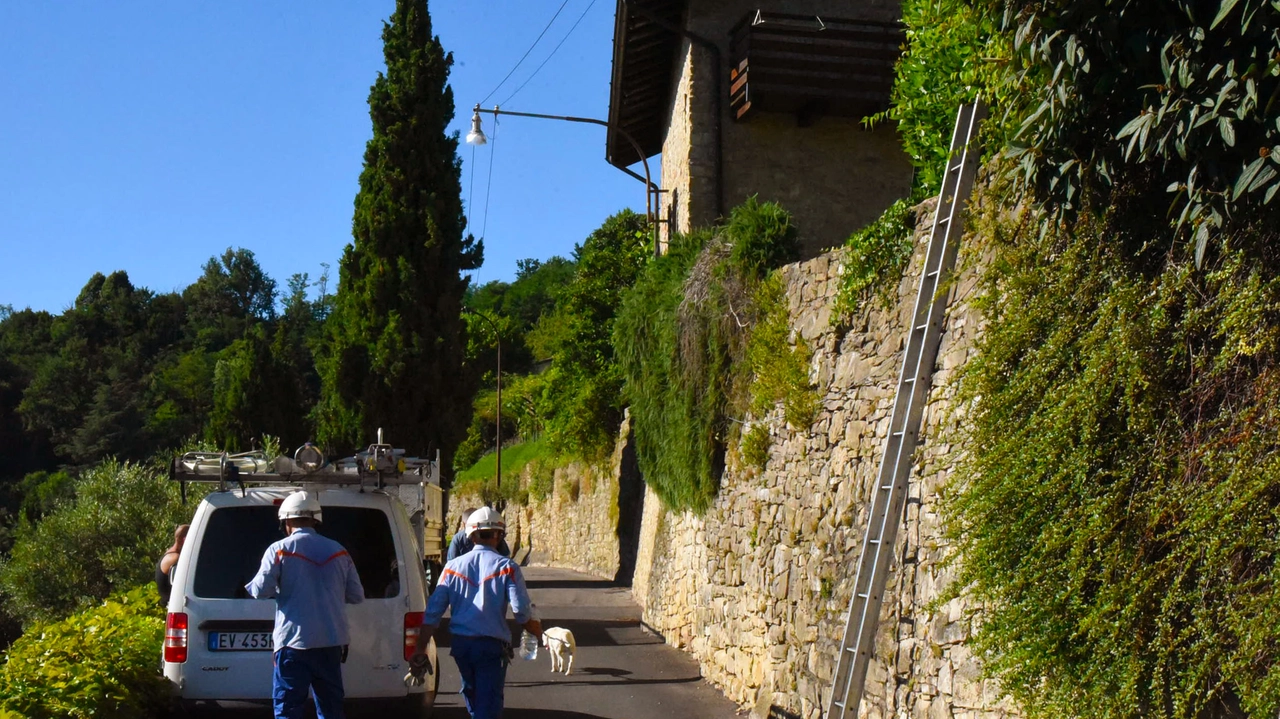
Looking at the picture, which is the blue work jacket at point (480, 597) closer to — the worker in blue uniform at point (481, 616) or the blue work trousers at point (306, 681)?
the worker in blue uniform at point (481, 616)

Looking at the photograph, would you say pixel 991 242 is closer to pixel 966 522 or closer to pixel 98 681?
pixel 966 522

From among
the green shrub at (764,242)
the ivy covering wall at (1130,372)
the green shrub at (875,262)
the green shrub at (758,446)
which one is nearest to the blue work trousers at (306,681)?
the ivy covering wall at (1130,372)

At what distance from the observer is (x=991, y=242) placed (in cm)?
714

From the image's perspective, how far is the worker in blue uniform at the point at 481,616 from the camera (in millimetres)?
7504

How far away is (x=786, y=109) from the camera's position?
1808 centimetres

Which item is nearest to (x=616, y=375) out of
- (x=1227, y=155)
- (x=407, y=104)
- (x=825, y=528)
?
(x=407, y=104)

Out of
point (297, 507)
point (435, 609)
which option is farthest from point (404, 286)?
point (435, 609)

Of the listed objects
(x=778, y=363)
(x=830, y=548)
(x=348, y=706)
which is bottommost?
(x=348, y=706)

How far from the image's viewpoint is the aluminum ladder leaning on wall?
786 centimetres

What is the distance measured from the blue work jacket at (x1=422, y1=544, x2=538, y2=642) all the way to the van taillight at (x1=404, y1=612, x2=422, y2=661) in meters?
1.11

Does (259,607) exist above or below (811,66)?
below

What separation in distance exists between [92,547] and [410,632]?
1034cm

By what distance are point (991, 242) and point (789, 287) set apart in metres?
4.06

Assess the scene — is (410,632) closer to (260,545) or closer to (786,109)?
(260,545)
